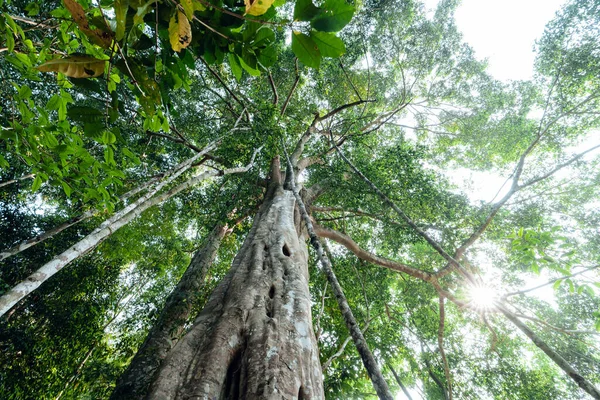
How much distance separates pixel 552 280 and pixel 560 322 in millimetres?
6378

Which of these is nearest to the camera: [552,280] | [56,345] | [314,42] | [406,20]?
[314,42]

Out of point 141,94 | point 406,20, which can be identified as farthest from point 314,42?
point 406,20

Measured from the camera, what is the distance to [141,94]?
3.12ft

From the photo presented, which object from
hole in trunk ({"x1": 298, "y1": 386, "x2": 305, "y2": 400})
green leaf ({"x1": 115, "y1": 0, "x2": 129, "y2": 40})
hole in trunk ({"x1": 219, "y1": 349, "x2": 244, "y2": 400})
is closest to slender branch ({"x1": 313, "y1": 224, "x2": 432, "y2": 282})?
hole in trunk ({"x1": 219, "y1": 349, "x2": 244, "y2": 400})

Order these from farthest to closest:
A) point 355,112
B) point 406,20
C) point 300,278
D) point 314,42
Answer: point 355,112 < point 406,20 < point 300,278 < point 314,42

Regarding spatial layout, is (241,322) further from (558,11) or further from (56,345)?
(558,11)

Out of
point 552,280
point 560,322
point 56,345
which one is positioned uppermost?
point 560,322

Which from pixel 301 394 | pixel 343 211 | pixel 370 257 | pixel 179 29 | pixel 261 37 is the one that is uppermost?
pixel 343 211

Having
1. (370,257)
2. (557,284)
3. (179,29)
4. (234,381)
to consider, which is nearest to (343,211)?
(370,257)

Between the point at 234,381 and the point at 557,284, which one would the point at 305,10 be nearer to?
the point at 234,381

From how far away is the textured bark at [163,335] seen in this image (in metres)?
2.38

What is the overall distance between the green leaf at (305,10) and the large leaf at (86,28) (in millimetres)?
502

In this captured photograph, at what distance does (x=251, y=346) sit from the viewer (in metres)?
1.70

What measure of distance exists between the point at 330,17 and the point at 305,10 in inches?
2.9
